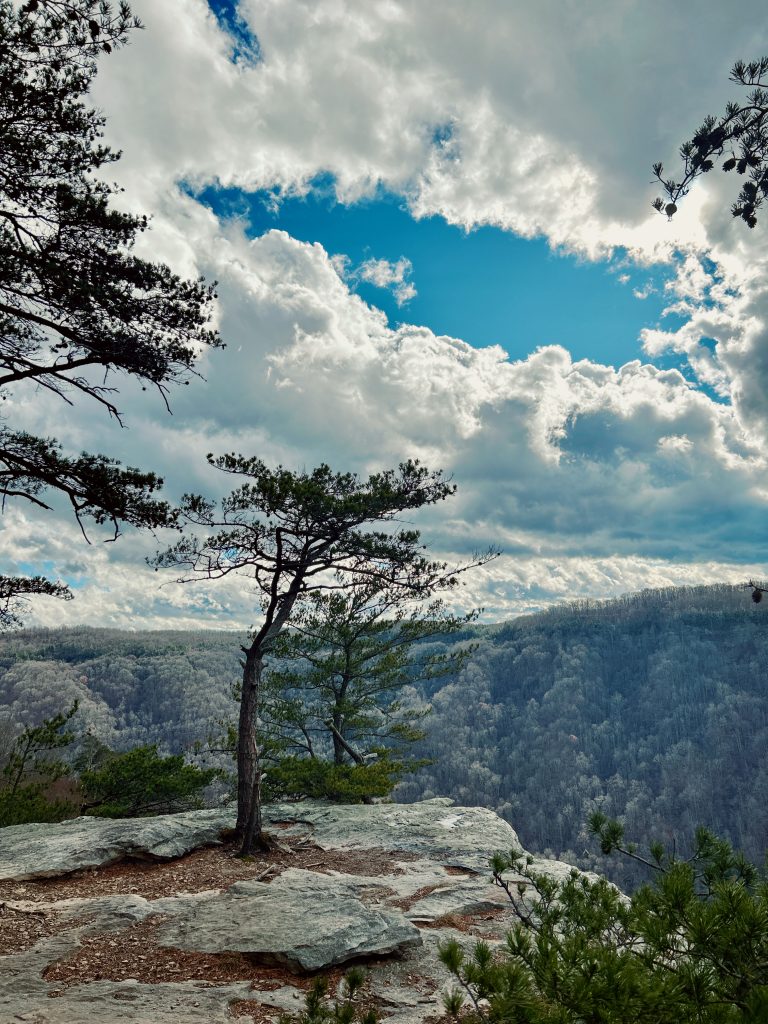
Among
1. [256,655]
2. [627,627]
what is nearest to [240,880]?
[256,655]

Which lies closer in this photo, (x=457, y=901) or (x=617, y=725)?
(x=457, y=901)

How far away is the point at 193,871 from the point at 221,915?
9.18 ft

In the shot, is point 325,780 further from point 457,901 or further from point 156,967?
point 156,967

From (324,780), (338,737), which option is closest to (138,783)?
(324,780)

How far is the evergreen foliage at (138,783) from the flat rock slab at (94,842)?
3.57m

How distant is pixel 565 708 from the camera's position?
144 m

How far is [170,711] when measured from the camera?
110m

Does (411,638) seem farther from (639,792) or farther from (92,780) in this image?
(639,792)

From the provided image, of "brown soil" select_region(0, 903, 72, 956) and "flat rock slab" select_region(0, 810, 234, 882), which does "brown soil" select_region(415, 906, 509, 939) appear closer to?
"brown soil" select_region(0, 903, 72, 956)

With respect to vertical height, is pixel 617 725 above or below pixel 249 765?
below

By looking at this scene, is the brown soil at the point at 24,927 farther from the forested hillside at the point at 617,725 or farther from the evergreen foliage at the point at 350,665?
the forested hillside at the point at 617,725

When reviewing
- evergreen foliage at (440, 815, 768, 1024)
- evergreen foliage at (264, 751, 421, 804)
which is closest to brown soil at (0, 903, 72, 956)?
evergreen foliage at (440, 815, 768, 1024)

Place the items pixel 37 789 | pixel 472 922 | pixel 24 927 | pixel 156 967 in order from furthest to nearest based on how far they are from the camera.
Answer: pixel 37 789, pixel 472 922, pixel 24 927, pixel 156 967

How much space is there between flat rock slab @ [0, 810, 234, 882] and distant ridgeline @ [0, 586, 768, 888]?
213ft
